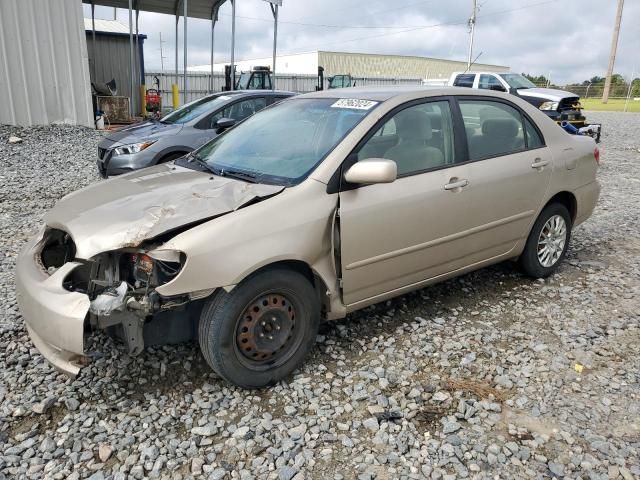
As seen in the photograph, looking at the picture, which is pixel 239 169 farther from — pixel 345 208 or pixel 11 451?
pixel 11 451

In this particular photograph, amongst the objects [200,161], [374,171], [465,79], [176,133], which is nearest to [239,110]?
[176,133]

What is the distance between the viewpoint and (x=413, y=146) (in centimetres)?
354

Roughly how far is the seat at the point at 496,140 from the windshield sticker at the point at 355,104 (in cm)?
89

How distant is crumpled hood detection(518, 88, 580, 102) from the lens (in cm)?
1357

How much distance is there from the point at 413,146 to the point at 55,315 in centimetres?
243

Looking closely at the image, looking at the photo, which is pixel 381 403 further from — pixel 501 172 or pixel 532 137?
pixel 532 137

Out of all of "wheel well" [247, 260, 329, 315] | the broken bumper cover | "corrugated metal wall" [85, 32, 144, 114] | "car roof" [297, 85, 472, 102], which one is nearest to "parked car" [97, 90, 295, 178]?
"car roof" [297, 85, 472, 102]

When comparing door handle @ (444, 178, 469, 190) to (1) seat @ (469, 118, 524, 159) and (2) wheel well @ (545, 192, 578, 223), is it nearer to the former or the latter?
(1) seat @ (469, 118, 524, 159)

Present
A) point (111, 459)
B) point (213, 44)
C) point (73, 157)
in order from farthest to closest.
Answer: point (213, 44) < point (73, 157) < point (111, 459)

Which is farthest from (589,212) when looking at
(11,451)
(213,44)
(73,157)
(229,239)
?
(213,44)

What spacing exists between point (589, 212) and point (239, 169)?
11.2 ft

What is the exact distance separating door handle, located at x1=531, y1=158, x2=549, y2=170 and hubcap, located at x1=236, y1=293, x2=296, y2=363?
8.05 feet

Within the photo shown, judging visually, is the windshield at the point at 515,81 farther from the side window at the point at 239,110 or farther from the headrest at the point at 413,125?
the headrest at the point at 413,125

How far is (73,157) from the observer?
10.2 meters
